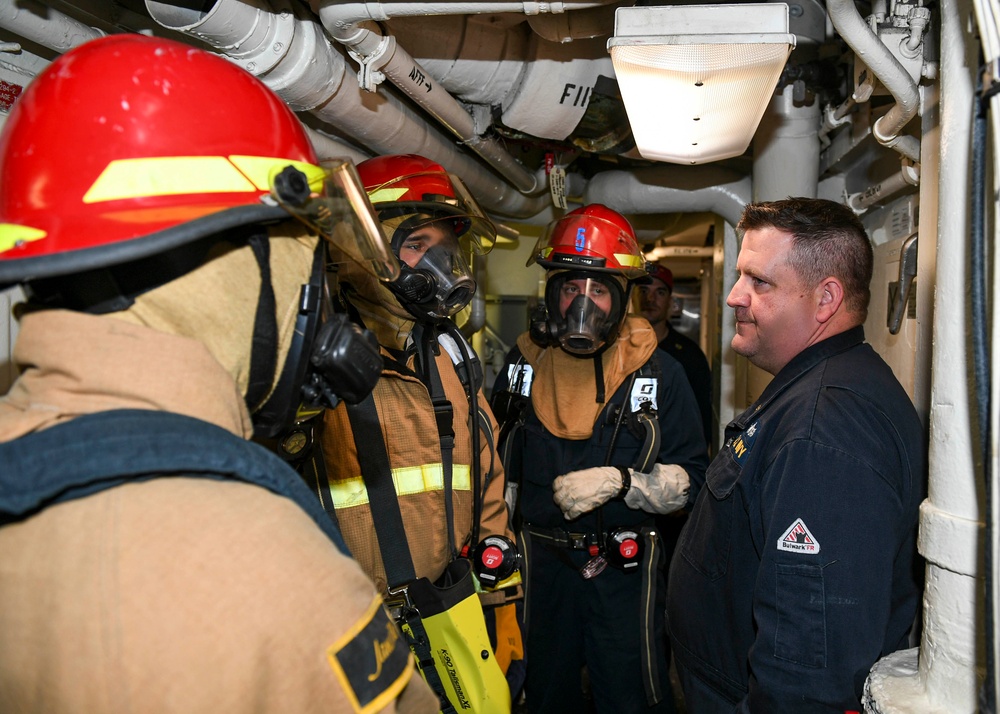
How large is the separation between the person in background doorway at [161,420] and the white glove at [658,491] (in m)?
1.92

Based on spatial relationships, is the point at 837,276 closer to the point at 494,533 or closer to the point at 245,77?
the point at 494,533

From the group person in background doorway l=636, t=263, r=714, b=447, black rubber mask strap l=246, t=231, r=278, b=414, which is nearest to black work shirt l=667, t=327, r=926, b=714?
black rubber mask strap l=246, t=231, r=278, b=414

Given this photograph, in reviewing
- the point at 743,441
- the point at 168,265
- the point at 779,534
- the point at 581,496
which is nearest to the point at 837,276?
the point at 743,441

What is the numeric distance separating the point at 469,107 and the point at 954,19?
2225mm

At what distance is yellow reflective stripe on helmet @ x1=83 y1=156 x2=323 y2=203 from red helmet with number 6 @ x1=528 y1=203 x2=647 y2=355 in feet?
6.87

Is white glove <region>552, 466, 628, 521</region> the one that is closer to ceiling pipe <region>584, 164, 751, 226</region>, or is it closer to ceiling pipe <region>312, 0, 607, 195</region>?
ceiling pipe <region>312, 0, 607, 195</region>

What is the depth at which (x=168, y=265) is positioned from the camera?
88 cm

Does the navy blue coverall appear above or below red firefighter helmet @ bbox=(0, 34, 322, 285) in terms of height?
below

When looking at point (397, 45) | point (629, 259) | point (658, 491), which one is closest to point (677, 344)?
point (629, 259)

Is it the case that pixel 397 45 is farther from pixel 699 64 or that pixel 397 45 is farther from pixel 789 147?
pixel 789 147

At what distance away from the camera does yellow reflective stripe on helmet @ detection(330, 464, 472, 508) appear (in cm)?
183

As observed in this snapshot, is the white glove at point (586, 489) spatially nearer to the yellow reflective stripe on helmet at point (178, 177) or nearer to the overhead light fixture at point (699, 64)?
the overhead light fixture at point (699, 64)

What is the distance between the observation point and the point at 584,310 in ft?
9.73

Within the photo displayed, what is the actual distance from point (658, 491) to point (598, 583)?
474 millimetres
